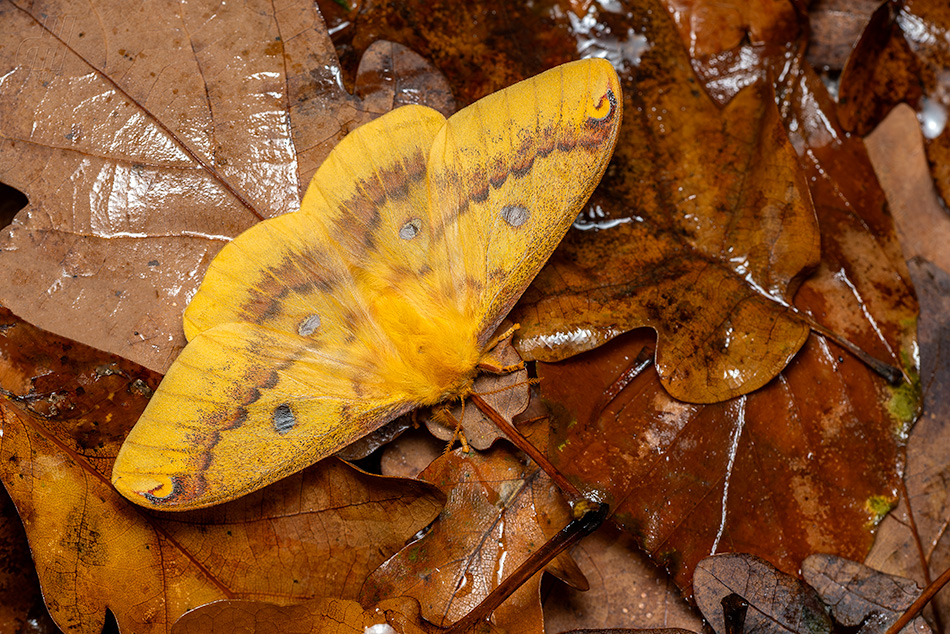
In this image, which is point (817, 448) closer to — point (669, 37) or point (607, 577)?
point (607, 577)

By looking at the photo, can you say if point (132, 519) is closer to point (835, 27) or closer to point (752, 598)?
point (752, 598)

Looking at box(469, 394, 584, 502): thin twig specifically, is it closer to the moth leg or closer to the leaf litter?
the moth leg

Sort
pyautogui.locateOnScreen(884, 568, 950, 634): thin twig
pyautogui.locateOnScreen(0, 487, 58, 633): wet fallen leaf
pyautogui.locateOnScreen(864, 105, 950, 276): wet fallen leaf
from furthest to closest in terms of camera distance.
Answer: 1. pyautogui.locateOnScreen(864, 105, 950, 276): wet fallen leaf
2. pyautogui.locateOnScreen(884, 568, 950, 634): thin twig
3. pyautogui.locateOnScreen(0, 487, 58, 633): wet fallen leaf

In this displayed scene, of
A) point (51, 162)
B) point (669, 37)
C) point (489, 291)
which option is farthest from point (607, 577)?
point (51, 162)

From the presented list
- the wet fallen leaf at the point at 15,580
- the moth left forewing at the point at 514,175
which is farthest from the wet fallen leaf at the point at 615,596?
the wet fallen leaf at the point at 15,580

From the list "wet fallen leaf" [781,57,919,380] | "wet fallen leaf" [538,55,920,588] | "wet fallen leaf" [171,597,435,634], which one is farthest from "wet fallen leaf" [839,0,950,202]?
"wet fallen leaf" [171,597,435,634]
